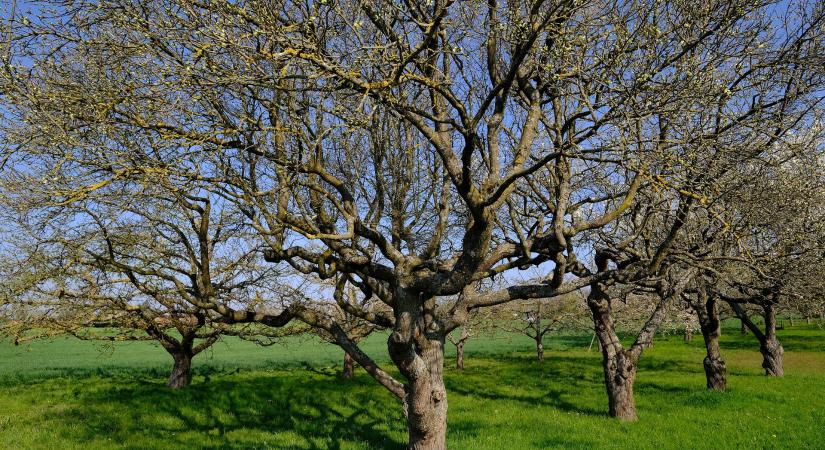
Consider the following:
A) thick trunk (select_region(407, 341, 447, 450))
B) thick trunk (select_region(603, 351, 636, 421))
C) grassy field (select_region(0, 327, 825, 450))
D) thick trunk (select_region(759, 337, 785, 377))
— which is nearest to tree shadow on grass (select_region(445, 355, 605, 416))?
grassy field (select_region(0, 327, 825, 450))

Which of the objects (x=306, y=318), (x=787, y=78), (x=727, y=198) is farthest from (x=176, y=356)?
(x=787, y=78)

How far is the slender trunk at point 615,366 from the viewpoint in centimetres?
1384

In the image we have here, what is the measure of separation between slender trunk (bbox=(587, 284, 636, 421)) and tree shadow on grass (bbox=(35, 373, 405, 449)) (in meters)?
5.86

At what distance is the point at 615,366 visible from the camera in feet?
46.0

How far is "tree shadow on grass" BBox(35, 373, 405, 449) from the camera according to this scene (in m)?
12.4

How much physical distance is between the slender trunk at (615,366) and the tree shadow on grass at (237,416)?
5863 mm

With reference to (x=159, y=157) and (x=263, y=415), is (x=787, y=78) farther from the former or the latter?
(x=263, y=415)

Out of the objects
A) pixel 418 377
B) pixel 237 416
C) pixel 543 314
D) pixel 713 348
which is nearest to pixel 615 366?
pixel 713 348

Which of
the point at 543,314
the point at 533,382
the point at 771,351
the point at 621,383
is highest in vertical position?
the point at 543,314

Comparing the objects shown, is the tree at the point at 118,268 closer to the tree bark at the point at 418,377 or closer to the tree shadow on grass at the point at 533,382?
the tree bark at the point at 418,377

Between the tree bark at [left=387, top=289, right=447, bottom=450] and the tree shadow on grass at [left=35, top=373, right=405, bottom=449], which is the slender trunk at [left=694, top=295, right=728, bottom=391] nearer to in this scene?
the tree shadow on grass at [left=35, top=373, right=405, bottom=449]

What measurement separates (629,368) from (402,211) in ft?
25.5

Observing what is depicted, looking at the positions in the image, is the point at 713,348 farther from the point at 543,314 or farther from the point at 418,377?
the point at 543,314

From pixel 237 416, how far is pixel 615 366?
11.3m
